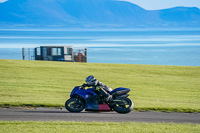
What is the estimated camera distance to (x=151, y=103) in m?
16.1

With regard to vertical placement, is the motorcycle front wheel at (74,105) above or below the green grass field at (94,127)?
above

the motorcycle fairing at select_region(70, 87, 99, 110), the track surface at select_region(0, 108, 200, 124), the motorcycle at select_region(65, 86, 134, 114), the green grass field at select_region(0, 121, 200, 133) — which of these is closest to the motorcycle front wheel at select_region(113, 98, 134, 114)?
the motorcycle at select_region(65, 86, 134, 114)

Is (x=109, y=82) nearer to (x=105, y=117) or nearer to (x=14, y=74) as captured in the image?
(x=14, y=74)

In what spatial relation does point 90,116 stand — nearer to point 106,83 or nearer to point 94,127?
point 94,127

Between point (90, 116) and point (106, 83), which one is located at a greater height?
point (106, 83)

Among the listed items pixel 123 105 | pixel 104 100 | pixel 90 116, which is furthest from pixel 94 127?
pixel 123 105

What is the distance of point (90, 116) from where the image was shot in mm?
12547

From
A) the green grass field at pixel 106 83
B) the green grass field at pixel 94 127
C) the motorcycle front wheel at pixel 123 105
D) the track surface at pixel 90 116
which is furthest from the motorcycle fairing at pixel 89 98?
the green grass field at pixel 106 83

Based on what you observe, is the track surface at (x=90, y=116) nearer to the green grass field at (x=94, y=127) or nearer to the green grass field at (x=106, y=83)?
the green grass field at (x=94, y=127)

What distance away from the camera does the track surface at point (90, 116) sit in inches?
474

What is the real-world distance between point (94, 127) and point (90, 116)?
1.93 metres

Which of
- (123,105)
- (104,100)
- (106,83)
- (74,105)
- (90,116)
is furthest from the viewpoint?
(106,83)

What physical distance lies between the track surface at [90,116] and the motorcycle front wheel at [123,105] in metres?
0.18

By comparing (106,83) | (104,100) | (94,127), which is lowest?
(94,127)
